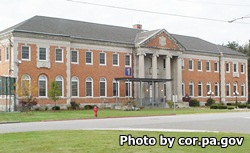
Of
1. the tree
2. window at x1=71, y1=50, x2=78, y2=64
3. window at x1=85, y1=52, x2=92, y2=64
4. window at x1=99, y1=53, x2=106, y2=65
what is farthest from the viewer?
window at x1=99, y1=53, x2=106, y2=65

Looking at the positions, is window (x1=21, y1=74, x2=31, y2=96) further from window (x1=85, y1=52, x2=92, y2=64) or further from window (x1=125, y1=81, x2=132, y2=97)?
window (x1=125, y1=81, x2=132, y2=97)

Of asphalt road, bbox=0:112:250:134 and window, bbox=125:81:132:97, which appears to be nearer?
asphalt road, bbox=0:112:250:134

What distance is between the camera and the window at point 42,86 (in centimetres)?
5078

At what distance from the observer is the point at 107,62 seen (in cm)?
5834

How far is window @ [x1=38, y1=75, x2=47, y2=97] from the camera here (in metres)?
50.8

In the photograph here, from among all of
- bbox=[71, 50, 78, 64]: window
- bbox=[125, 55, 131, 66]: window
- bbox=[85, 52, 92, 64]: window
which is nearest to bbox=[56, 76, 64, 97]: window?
bbox=[71, 50, 78, 64]: window

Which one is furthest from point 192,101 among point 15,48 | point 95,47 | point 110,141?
point 110,141

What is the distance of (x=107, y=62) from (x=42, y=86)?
11.1 meters

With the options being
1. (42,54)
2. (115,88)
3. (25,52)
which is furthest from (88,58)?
(25,52)

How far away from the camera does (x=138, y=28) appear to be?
237ft

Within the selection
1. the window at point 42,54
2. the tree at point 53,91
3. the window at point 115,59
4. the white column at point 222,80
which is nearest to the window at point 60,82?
the window at point 42,54

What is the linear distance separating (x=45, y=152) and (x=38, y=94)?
128 ft

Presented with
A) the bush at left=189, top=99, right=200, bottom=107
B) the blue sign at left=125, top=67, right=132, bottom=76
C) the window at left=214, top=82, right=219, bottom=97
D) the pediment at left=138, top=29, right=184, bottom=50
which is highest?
the pediment at left=138, top=29, right=184, bottom=50

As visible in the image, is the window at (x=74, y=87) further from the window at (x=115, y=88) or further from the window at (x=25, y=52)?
the window at (x=25, y=52)
